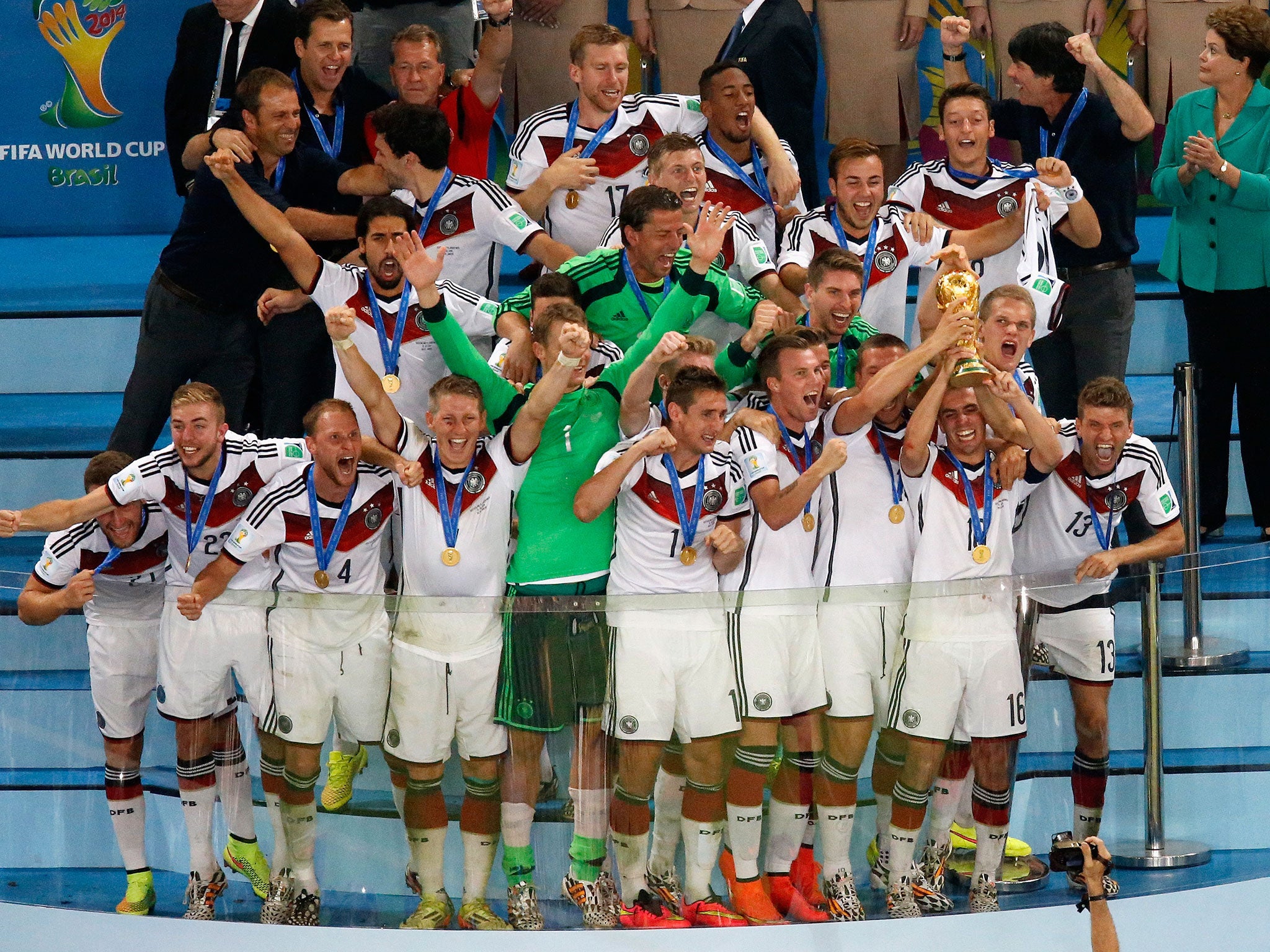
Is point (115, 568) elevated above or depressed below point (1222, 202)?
below

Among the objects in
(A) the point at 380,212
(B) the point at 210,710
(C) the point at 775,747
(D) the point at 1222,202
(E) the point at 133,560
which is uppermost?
(D) the point at 1222,202

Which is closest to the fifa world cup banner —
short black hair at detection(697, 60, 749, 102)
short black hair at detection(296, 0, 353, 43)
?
short black hair at detection(296, 0, 353, 43)

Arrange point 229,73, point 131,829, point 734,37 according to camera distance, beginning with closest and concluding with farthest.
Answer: point 131,829 → point 229,73 → point 734,37

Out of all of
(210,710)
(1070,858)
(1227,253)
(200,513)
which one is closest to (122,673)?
(210,710)

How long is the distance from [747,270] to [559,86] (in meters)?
1.82

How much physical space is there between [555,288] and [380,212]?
650 mm

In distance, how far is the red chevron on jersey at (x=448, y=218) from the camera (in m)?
6.22

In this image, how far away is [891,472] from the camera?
5613mm

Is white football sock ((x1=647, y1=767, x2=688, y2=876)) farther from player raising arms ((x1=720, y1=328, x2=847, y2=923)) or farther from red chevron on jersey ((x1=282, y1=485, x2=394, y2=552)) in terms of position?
red chevron on jersey ((x1=282, y1=485, x2=394, y2=552))

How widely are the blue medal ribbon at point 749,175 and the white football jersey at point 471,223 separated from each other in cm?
75

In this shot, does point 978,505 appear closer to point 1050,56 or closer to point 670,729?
point 670,729

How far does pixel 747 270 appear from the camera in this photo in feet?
20.4

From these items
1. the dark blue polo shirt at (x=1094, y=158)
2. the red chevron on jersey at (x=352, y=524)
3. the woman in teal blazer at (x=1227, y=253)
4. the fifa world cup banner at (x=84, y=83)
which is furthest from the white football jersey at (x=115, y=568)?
the woman in teal blazer at (x=1227, y=253)

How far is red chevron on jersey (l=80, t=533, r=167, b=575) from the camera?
17.7ft
